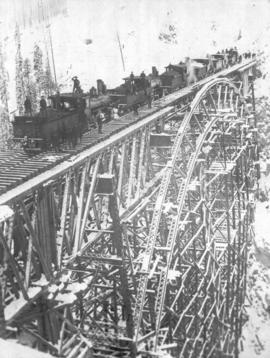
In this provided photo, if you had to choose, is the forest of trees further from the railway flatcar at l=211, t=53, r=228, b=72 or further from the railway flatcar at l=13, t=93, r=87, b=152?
the railway flatcar at l=13, t=93, r=87, b=152

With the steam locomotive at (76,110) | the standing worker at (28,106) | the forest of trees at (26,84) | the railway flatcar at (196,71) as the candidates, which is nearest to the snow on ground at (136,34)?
the forest of trees at (26,84)

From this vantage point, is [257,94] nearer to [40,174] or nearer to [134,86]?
[134,86]

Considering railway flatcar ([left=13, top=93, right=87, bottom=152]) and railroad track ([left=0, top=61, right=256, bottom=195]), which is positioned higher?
railway flatcar ([left=13, top=93, right=87, bottom=152])

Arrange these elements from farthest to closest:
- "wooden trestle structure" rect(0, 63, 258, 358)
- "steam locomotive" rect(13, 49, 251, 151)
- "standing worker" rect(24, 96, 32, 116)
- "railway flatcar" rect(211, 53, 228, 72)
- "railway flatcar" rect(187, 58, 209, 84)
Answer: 1. "railway flatcar" rect(211, 53, 228, 72)
2. "railway flatcar" rect(187, 58, 209, 84)
3. "standing worker" rect(24, 96, 32, 116)
4. "steam locomotive" rect(13, 49, 251, 151)
5. "wooden trestle structure" rect(0, 63, 258, 358)

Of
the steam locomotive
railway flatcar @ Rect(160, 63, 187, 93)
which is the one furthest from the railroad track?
railway flatcar @ Rect(160, 63, 187, 93)

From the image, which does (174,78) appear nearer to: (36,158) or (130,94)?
(130,94)

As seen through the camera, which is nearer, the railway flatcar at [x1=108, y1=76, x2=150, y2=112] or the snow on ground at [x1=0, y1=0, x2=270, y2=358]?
the railway flatcar at [x1=108, y1=76, x2=150, y2=112]

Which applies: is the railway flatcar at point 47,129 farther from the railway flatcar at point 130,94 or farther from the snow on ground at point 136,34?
the snow on ground at point 136,34

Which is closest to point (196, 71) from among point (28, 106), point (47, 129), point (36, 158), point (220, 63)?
point (220, 63)

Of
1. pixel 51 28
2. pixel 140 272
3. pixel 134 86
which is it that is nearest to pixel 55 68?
pixel 51 28

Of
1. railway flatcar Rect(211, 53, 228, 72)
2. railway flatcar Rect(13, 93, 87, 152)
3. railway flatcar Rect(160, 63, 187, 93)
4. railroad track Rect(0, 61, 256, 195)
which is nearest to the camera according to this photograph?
railroad track Rect(0, 61, 256, 195)
